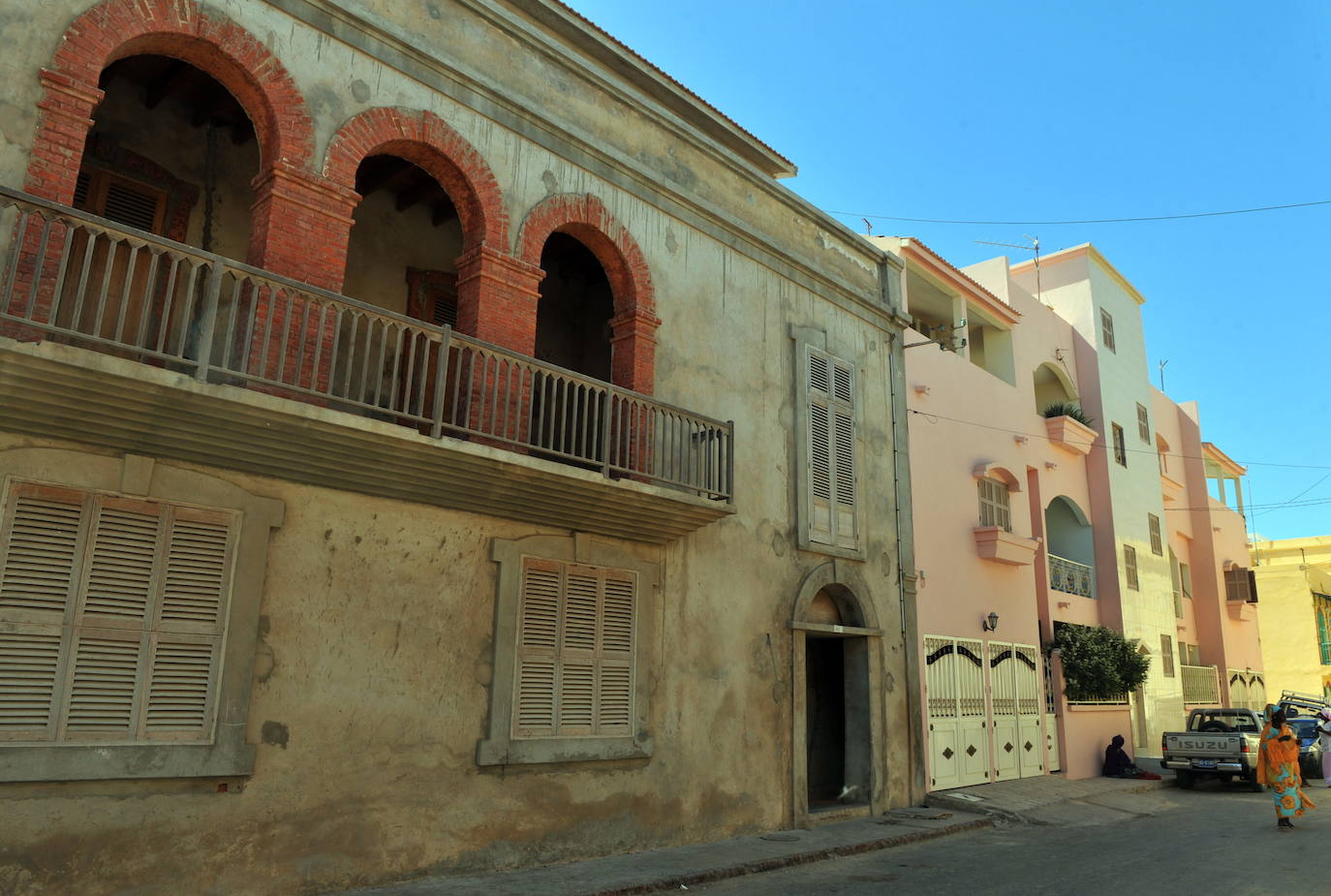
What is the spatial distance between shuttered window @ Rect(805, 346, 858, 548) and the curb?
12.4 ft

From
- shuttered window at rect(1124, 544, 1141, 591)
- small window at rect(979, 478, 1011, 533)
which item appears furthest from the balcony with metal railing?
shuttered window at rect(1124, 544, 1141, 591)

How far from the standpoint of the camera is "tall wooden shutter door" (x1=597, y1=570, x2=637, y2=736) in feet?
32.5

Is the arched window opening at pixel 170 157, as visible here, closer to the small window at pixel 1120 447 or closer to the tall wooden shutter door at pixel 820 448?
the tall wooden shutter door at pixel 820 448

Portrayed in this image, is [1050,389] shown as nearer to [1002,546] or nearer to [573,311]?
[1002,546]

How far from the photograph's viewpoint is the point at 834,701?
14172 mm

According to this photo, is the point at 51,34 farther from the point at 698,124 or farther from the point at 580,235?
the point at 698,124

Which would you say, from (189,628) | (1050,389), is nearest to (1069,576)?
(1050,389)

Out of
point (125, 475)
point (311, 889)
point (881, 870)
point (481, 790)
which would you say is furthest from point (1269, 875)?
point (125, 475)

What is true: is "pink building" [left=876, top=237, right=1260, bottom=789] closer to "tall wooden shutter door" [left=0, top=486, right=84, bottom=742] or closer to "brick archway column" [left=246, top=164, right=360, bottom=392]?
"brick archway column" [left=246, top=164, right=360, bottom=392]

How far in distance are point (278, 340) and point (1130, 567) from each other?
21243 millimetres

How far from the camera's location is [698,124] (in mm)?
13195

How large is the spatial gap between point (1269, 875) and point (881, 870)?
11.7 ft

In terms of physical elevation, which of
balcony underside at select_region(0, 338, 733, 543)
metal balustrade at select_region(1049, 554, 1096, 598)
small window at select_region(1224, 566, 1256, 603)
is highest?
small window at select_region(1224, 566, 1256, 603)

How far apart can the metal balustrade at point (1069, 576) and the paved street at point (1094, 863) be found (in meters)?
7.07
